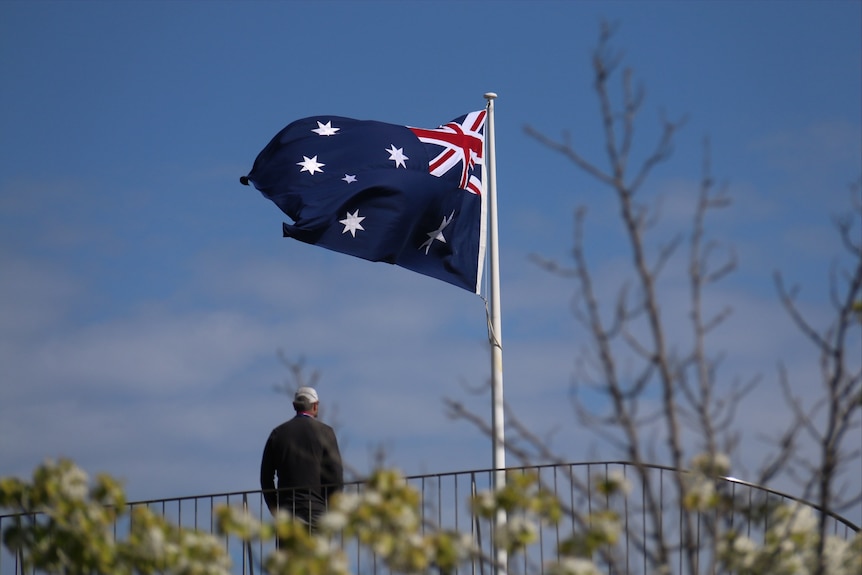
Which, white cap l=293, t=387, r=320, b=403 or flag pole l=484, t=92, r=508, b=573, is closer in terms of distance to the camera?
white cap l=293, t=387, r=320, b=403

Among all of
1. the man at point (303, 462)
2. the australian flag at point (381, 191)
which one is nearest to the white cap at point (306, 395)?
the man at point (303, 462)

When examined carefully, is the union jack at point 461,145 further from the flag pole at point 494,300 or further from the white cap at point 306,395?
the white cap at point 306,395

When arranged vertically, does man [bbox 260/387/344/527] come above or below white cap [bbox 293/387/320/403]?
below

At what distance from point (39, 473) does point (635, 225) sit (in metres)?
3.46

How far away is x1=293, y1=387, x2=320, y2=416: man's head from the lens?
995 cm

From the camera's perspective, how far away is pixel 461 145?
13141 mm

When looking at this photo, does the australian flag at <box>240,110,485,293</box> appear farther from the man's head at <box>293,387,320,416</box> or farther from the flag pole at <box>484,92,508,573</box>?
the man's head at <box>293,387,320,416</box>

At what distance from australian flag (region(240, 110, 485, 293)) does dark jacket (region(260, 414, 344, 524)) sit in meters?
2.34

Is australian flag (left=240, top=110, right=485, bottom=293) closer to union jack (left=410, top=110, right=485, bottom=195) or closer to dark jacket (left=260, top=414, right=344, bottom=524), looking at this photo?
union jack (left=410, top=110, right=485, bottom=195)

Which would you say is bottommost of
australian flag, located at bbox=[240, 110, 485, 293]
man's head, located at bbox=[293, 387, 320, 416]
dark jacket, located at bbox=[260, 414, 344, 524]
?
dark jacket, located at bbox=[260, 414, 344, 524]

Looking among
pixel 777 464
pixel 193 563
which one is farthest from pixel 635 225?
pixel 193 563

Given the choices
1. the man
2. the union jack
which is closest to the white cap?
the man

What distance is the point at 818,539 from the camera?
6.24m

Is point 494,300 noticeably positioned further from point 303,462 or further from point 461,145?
point 303,462
